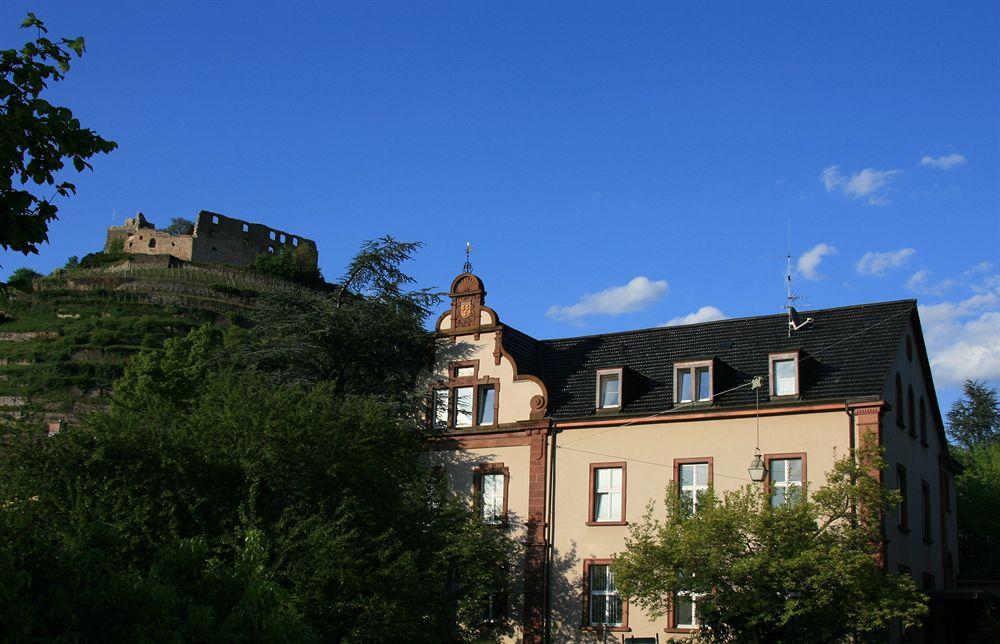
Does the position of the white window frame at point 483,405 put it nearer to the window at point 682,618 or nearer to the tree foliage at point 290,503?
the tree foliage at point 290,503

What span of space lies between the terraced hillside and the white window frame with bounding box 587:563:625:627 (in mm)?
53025

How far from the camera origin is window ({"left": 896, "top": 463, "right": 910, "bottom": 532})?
1336 inches

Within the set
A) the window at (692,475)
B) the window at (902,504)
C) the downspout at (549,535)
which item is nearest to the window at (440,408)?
the downspout at (549,535)

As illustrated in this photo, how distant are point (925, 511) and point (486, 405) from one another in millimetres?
14343

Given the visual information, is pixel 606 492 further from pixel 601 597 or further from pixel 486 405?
pixel 486 405

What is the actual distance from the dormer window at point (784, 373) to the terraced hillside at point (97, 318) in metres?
57.0

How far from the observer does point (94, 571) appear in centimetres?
1525

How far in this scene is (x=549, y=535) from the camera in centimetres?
3612

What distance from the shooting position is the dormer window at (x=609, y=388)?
3703 centimetres

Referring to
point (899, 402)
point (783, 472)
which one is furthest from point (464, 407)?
point (899, 402)

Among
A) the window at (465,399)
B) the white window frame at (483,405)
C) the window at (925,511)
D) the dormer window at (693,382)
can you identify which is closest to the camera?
the dormer window at (693,382)

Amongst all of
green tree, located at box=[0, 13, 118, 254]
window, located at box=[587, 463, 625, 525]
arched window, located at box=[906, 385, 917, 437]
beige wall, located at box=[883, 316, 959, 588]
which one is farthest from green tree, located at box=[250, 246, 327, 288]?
green tree, located at box=[0, 13, 118, 254]

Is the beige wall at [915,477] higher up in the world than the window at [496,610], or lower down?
higher up

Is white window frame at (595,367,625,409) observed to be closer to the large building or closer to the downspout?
the large building
